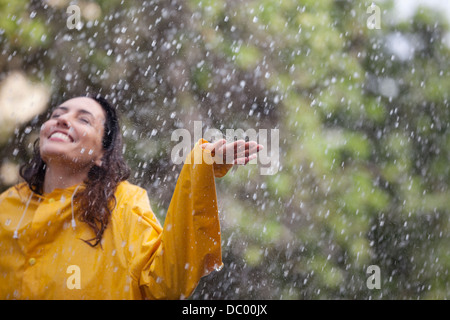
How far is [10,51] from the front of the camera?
2.54 metres

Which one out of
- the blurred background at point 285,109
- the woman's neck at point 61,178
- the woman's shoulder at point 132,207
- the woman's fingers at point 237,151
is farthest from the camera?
the blurred background at point 285,109

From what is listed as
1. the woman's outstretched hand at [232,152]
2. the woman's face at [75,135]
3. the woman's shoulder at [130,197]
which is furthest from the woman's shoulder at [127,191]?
the woman's outstretched hand at [232,152]

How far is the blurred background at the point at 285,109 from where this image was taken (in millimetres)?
2619

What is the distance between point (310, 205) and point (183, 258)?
6.03ft

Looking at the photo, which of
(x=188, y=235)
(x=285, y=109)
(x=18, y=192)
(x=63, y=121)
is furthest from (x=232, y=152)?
(x=285, y=109)

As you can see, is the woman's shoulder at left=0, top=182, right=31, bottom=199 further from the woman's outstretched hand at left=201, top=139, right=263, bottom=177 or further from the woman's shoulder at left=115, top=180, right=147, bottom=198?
the woman's outstretched hand at left=201, top=139, right=263, bottom=177

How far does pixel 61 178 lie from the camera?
1.50 m

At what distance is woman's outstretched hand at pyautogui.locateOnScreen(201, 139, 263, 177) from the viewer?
3.83 feet

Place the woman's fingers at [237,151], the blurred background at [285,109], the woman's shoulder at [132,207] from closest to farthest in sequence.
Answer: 1. the woman's fingers at [237,151]
2. the woman's shoulder at [132,207]
3. the blurred background at [285,109]

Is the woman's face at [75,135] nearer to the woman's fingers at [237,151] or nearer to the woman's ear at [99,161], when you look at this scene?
the woman's ear at [99,161]

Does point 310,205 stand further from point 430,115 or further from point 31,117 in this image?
point 31,117

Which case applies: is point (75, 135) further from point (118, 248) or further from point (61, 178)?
point (118, 248)

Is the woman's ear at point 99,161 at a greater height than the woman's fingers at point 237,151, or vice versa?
the woman's fingers at point 237,151

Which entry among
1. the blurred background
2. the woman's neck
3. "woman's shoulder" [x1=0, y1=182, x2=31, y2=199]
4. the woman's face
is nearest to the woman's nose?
the woman's face
